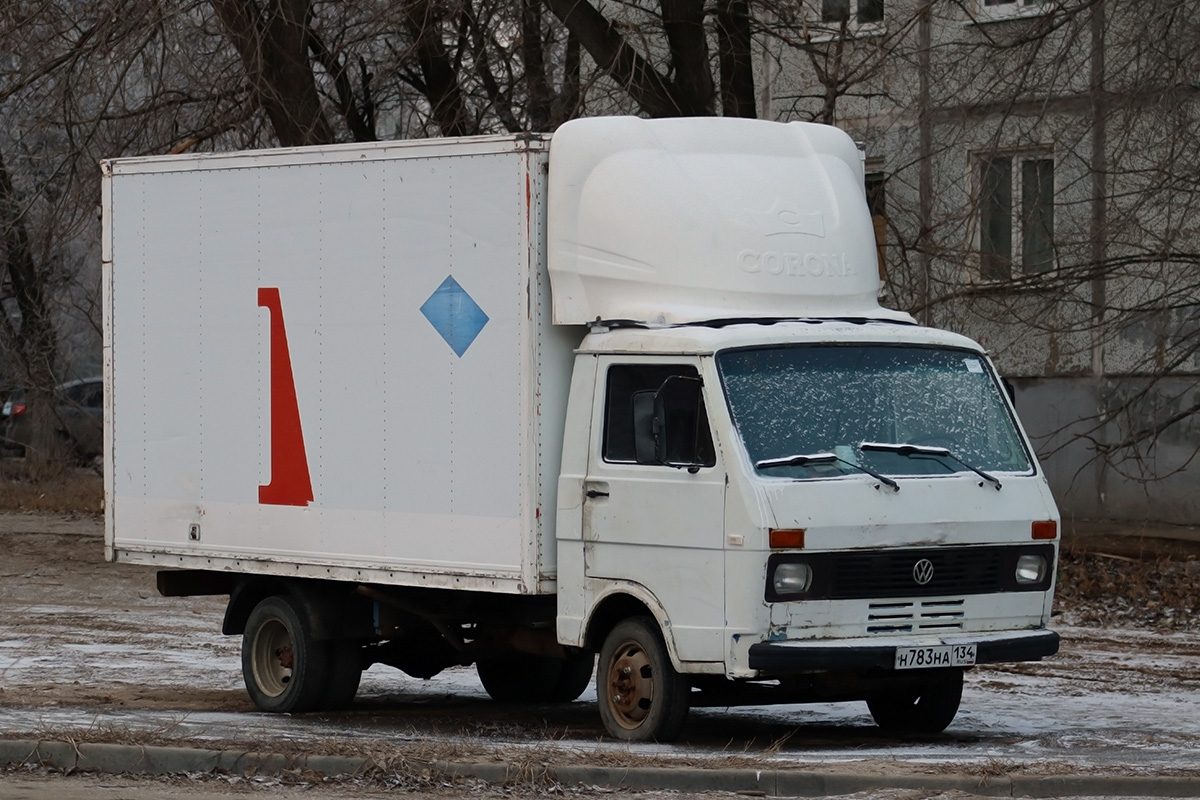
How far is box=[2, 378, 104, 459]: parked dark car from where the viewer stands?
32750mm

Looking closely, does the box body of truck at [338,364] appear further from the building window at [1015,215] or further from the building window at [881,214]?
the building window at [1015,215]

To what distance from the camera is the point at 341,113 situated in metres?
21.7

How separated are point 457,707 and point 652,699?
292 centimetres

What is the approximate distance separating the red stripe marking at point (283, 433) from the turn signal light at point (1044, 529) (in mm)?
4038

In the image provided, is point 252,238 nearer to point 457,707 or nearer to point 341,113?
point 457,707

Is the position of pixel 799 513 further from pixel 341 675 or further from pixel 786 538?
pixel 341 675

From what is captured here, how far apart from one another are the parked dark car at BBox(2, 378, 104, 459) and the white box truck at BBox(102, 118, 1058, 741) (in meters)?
20.6

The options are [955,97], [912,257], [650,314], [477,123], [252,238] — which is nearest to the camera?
[650,314]

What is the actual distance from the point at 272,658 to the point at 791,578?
4016mm

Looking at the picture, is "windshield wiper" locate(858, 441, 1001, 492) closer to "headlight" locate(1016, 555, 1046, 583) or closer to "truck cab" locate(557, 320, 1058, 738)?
"truck cab" locate(557, 320, 1058, 738)

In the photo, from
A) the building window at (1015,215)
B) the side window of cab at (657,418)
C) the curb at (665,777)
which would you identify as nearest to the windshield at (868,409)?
the side window of cab at (657,418)

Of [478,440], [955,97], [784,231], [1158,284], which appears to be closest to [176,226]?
[478,440]

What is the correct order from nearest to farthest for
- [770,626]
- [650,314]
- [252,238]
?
[770,626] → [650,314] → [252,238]

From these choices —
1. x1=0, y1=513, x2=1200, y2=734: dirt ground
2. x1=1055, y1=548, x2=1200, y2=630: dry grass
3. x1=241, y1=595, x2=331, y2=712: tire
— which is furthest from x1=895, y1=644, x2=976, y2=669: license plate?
x1=1055, y1=548, x2=1200, y2=630: dry grass
